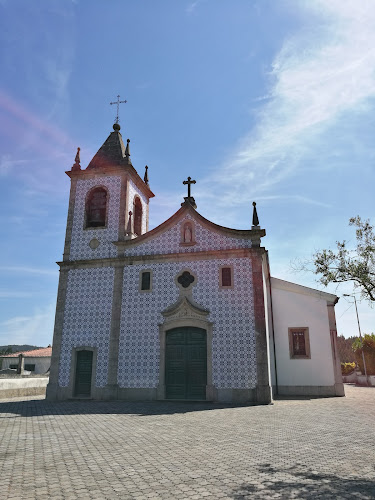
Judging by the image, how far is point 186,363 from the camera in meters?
16.0

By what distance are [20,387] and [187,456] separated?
15.6m

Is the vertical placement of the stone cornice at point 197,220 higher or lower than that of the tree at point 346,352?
higher

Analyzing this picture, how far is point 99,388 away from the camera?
54.1 ft

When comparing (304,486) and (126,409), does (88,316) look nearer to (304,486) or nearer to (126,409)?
(126,409)

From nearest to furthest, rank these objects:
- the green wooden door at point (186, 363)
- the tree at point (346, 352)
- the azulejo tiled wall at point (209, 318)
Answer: the azulejo tiled wall at point (209, 318)
the green wooden door at point (186, 363)
the tree at point (346, 352)

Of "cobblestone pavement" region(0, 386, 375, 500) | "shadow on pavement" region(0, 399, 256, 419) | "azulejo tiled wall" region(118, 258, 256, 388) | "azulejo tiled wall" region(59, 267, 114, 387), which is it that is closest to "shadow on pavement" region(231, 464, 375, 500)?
"cobblestone pavement" region(0, 386, 375, 500)

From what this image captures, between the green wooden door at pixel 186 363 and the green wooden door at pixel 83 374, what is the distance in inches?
144

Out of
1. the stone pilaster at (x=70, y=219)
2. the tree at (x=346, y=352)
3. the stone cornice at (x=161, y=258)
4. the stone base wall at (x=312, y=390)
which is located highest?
the stone pilaster at (x=70, y=219)

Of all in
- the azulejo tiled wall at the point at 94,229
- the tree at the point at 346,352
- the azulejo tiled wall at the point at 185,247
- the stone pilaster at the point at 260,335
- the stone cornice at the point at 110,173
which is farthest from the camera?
the tree at the point at 346,352

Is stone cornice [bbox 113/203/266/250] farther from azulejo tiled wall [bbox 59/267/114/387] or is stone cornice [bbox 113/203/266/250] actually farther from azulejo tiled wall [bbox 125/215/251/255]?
azulejo tiled wall [bbox 59/267/114/387]

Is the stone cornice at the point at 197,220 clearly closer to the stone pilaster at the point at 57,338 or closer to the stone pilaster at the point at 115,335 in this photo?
the stone pilaster at the point at 115,335

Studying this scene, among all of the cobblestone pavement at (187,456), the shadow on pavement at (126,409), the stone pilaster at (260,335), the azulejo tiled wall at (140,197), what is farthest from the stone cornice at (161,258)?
the cobblestone pavement at (187,456)

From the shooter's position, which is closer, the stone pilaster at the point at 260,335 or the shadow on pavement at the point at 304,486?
the shadow on pavement at the point at 304,486

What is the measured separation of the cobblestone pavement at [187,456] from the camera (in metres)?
4.77
